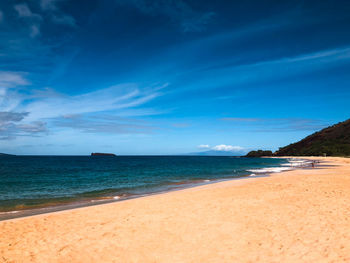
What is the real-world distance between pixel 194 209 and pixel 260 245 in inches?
196

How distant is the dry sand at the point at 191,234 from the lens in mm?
6613

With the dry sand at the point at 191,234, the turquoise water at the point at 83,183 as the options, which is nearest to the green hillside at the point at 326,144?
the turquoise water at the point at 83,183

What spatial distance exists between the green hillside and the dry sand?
121 meters

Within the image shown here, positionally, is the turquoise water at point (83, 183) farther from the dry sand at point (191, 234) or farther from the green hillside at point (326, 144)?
the green hillside at point (326, 144)

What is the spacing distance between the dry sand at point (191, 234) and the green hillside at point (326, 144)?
121 meters

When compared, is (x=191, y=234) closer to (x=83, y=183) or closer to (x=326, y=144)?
(x=83, y=183)

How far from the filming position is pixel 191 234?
820 centimetres

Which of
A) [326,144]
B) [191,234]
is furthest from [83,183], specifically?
[326,144]

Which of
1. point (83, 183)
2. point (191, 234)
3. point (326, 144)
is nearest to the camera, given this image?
point (191, 234)

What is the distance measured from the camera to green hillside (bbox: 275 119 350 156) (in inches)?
4614

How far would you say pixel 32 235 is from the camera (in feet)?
28.8

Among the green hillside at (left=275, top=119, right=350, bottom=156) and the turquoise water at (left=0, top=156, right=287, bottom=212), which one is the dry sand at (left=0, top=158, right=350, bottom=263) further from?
the green hillside at (left=275, top=119, right=350, bottom=156)

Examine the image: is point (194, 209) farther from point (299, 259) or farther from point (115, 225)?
point (299, 259)

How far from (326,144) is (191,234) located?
15333 centimetres
